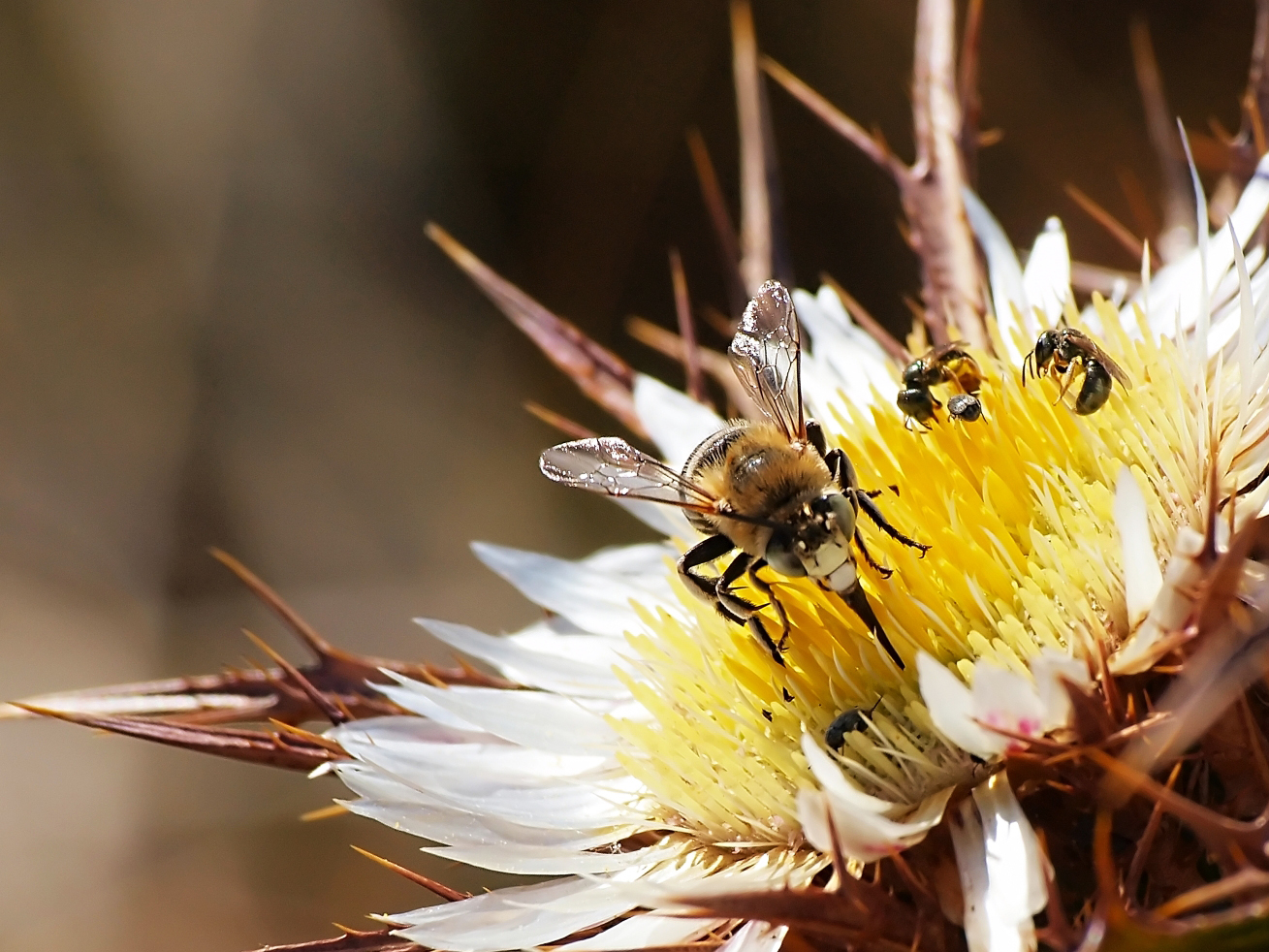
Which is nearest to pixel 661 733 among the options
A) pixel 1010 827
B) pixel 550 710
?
pixel 550 710

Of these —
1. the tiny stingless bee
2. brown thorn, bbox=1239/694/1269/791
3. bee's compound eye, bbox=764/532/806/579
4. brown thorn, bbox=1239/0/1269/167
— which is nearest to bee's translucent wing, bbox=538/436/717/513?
the tiny stingless bee

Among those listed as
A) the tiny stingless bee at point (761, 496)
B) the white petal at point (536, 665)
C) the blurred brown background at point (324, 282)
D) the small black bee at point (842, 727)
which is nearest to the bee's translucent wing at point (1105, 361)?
the tiny stingless bee at point (761, 496)

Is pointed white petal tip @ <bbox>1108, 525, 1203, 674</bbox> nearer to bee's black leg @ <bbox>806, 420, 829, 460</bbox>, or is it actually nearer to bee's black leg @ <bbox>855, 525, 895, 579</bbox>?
bee's black leg @ <bbox>855, 525, 895, 579</bbox>

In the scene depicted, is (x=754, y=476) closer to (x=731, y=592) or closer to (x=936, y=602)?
(x=731, y=592)

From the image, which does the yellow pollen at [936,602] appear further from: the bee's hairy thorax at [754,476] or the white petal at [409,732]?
the white petal at [409,732]

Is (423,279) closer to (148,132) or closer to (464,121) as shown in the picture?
(464,121)
